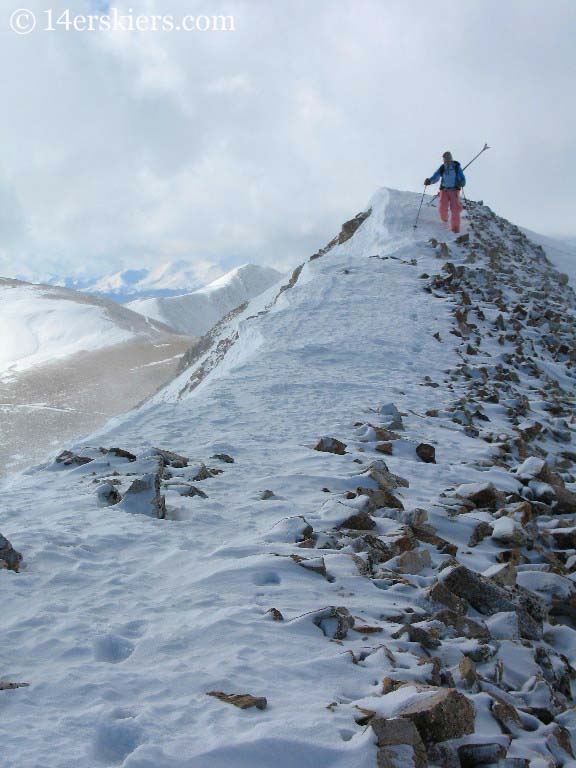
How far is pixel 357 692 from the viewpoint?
2.84 meters


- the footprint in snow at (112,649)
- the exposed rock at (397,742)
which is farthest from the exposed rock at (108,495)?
the exposed rock at (397,742)

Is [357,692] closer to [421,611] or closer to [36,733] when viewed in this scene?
[421,611]

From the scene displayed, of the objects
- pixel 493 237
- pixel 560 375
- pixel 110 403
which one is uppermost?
pixel 493 237

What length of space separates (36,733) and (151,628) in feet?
3.14

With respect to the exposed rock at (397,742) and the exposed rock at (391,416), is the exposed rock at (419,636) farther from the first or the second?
the exposed rock at (391,416)

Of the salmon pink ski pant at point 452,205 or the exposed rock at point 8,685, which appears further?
the salmon pink ski pant at point 452,205

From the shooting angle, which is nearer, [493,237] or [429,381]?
[429,381]

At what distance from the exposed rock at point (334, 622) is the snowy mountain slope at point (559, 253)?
71.8 feet

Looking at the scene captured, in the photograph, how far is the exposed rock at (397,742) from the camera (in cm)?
229

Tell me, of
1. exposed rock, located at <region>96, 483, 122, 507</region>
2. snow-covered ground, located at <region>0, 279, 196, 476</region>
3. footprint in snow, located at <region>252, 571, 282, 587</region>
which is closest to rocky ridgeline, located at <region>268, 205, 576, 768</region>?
footprint in snow, located at <region>252, 571, 282, 587</region>

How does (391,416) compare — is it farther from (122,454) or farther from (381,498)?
(122,454)

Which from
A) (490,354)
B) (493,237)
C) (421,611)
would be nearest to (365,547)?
(421,611)

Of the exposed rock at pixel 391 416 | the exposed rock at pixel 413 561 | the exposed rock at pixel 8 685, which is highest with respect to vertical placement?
the exposed rock at pixel 391 416

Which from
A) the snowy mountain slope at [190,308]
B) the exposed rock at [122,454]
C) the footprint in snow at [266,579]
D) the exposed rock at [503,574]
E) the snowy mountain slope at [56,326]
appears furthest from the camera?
the snowy mountain slope at [190,308]
